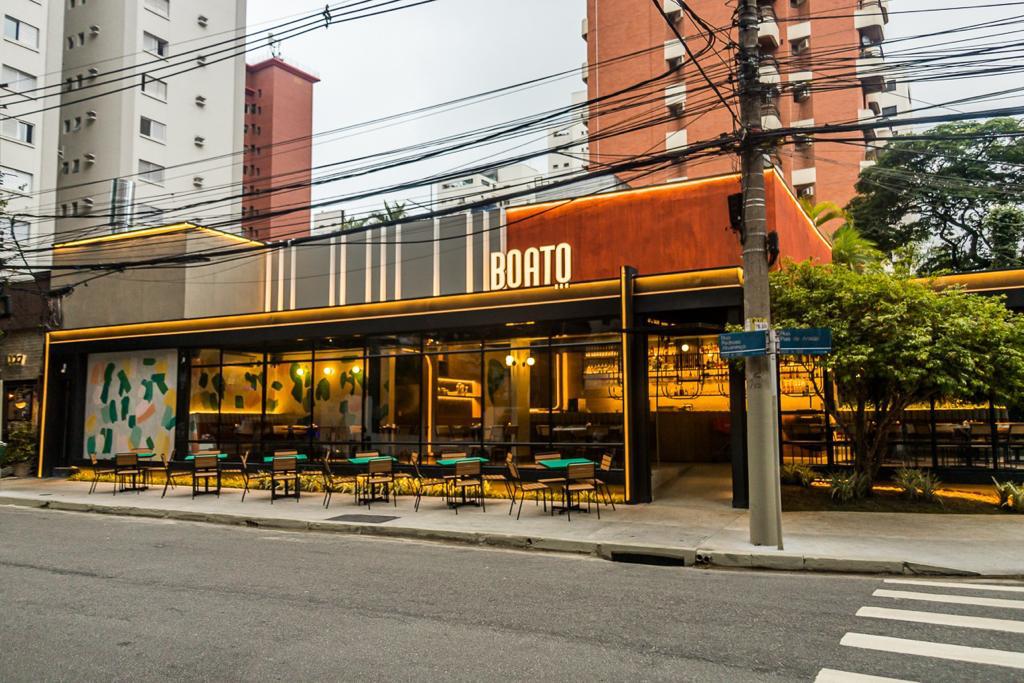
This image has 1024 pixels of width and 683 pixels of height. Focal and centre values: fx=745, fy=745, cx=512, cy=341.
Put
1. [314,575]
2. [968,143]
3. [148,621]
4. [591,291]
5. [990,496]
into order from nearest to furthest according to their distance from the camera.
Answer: [148,621], [314,575], [990,496], [591,291], [968,143]

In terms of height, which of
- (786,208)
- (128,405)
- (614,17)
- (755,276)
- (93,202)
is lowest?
(128,405)

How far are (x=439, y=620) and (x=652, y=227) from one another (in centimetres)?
1142

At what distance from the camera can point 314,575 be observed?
29.3 feet

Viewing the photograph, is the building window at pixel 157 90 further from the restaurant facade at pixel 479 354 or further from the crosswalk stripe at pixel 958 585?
the crosswalk stripe at pixel 958 585

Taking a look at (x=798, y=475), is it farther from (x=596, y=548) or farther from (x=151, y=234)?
(x=151, y=234)

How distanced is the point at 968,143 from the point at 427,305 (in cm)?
3535

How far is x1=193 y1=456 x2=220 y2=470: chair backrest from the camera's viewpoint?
1698 centimetres

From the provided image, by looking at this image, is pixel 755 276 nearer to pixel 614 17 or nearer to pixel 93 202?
pixel 614 17

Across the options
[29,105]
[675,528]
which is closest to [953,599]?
[675,528]

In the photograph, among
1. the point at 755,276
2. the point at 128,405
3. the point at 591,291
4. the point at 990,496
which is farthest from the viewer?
the point at 128,405

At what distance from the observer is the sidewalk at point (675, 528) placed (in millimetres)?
9719

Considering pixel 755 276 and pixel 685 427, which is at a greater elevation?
pixel 755 276

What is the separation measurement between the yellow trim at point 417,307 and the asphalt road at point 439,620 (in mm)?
A: 6570

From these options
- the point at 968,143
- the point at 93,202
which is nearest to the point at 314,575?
the point at 968,143
